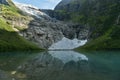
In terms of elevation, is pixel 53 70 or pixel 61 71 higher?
pixel 61 71

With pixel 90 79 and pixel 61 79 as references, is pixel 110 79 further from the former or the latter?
pixel 61 79

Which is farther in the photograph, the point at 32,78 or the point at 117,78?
the point at 32,78

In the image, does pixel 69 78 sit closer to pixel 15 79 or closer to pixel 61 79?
pixel 61 79

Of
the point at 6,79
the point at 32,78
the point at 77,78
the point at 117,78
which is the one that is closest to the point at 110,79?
the point at 117,78

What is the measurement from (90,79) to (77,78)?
3.70 m

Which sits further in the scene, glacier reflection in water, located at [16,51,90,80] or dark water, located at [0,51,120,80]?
glacier reflection in water, located at [16,51,90,80]

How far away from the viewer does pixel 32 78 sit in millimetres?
63875

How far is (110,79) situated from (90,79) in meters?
4.73

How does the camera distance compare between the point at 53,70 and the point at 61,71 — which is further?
the point at 53,70

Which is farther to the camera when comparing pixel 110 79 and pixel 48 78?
pixel 48 78

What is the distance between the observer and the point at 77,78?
62.3m

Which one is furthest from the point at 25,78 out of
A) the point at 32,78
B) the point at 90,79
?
the point at 90,79

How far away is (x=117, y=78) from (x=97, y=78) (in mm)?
4837

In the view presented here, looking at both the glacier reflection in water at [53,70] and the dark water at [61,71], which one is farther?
the glacier reflection in water at [53,70]
